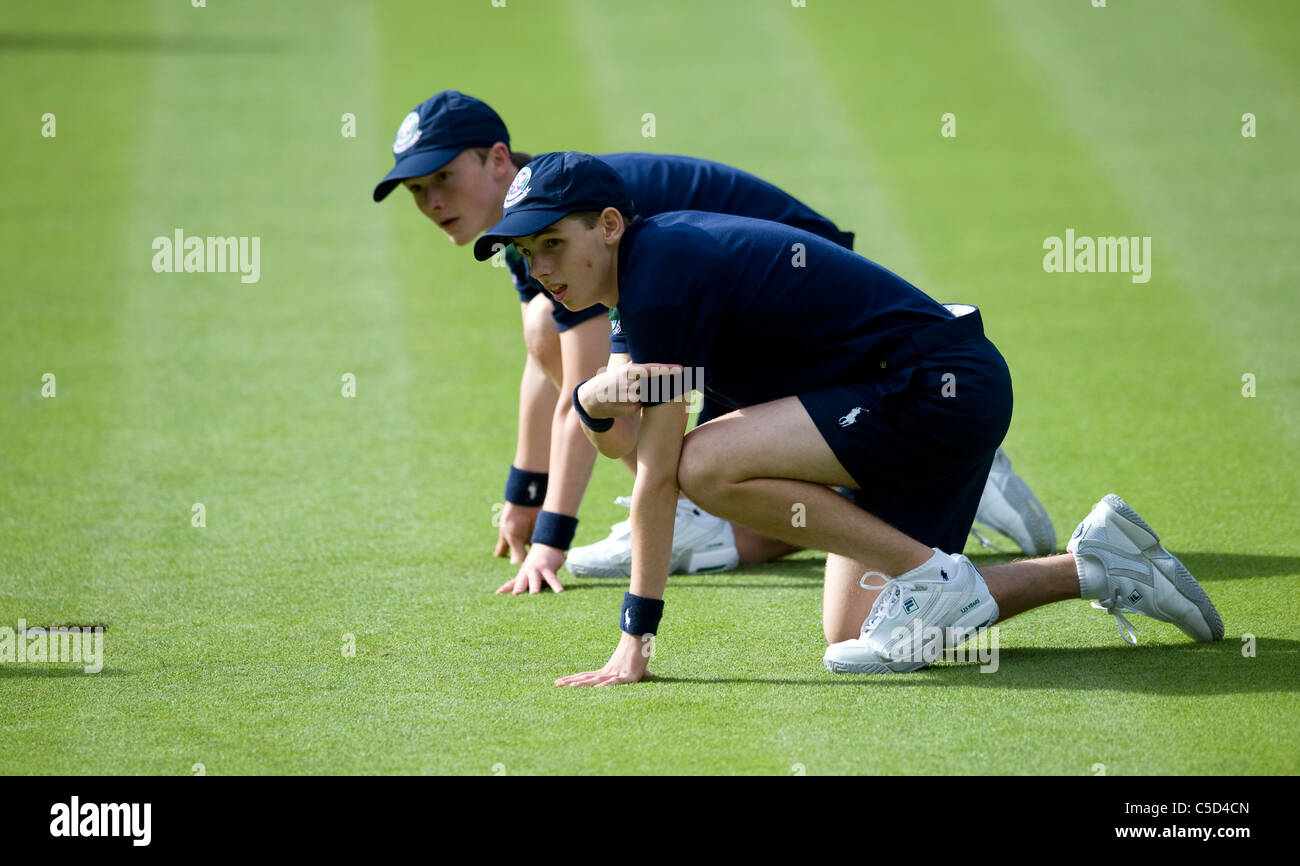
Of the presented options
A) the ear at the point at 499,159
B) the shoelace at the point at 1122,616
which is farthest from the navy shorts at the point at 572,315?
the shoelace at the point at 1122,616

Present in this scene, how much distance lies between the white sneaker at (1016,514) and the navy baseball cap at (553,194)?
186 cm

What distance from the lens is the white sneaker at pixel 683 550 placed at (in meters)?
4.87

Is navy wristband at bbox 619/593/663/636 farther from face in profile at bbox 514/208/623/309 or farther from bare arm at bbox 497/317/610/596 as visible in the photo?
bare arm at bbox 497/317/610/596

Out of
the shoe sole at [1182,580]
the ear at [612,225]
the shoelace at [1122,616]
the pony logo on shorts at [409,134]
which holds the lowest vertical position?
the shoelace at [1122,616]

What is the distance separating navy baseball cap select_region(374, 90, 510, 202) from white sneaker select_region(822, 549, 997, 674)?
1.97 meters

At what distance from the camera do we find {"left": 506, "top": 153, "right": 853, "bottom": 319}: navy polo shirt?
4590 mm

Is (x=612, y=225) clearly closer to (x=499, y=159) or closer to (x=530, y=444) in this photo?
(x=499, y=159)

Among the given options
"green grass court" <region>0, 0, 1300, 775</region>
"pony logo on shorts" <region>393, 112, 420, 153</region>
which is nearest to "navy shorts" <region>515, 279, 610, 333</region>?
"pony logo on shorts" <region>393, 112, 420, 153</region>

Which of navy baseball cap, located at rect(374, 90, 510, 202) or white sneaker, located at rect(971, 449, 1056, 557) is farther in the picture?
white sneaker, located at rect(971, 449, 1056, 557)

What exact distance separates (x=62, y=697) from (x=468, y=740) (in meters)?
1.17

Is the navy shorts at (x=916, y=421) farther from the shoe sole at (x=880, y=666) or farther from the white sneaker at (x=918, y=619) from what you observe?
the shoe sole at (x=880, y=666)

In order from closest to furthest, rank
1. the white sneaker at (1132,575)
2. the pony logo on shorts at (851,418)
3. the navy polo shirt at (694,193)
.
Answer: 1. the pony logo on shorts at (851,418)
2. the white sneaker at (1132,575)
3. the navy polo shirt at (694,193)
